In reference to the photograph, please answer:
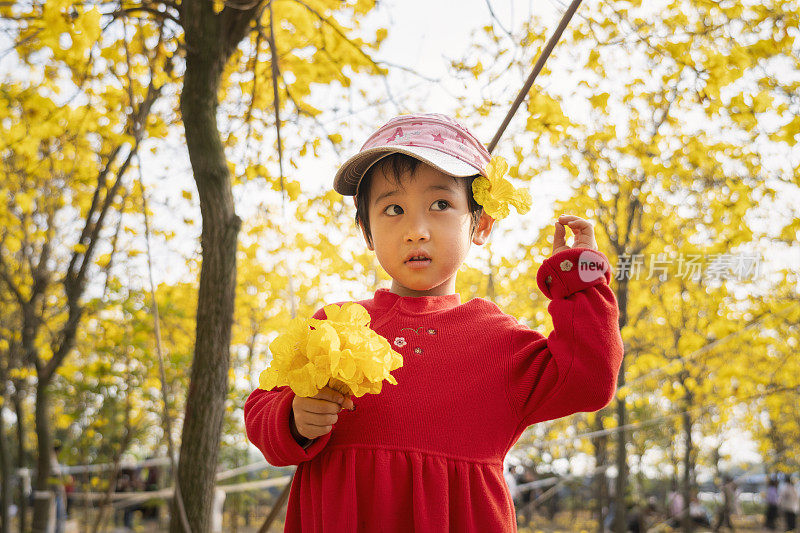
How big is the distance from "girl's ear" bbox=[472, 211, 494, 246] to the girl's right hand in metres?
0.48

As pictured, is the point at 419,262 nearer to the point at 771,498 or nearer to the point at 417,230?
the point at 417,230

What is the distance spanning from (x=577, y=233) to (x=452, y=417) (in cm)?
38

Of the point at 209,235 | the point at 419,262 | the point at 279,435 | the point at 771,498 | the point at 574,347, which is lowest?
the point at 771,498

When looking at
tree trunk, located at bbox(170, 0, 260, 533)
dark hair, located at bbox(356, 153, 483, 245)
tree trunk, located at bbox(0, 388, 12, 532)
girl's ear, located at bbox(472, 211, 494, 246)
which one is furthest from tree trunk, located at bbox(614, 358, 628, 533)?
tree trunk, located at bbox(0, 388, 12, 532)

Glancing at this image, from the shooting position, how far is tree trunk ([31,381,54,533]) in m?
5.07

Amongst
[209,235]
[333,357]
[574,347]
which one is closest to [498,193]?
[574,347]

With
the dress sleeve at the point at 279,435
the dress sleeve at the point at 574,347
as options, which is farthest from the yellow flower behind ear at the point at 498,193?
the dress sleeve at the point at 279,435

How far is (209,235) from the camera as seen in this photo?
187 cm

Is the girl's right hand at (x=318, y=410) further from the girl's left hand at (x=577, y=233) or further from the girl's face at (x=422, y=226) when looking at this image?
→ the girl's left hand at (x=577, y=233)

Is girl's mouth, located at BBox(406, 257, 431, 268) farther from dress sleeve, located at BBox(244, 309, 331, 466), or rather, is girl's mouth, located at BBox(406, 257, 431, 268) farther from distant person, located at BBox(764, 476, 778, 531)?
distant person, located at BBox(764, 476, 778, 531)

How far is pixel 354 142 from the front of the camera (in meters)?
2.84

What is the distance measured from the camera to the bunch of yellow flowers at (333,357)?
85 cm

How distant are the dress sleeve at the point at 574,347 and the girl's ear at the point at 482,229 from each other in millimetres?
228

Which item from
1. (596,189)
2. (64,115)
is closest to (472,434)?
(64,115)
